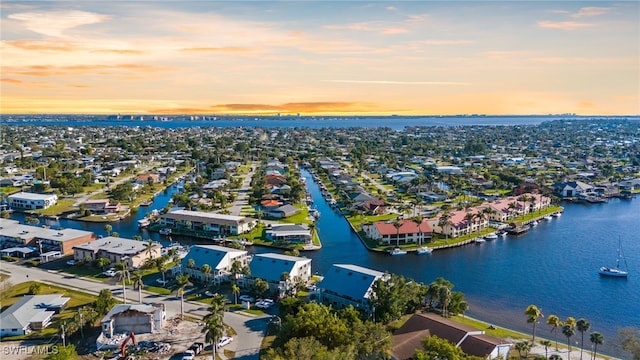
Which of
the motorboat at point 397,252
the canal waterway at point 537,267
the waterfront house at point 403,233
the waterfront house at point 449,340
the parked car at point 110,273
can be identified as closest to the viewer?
the waterfront house at point 449,340

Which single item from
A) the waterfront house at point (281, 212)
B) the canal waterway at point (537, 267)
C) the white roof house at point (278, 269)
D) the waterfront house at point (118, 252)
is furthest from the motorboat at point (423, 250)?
the waterfront house at point (118, 252)

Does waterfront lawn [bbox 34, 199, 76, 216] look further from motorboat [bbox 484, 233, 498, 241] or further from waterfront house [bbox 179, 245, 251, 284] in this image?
motorboat [bbox 484, 233, 498, 241]

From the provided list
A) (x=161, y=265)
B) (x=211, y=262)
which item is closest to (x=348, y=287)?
(x=211, y=262)

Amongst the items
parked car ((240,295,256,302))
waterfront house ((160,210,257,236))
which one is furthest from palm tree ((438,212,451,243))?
parked car ((240,295,256,302))

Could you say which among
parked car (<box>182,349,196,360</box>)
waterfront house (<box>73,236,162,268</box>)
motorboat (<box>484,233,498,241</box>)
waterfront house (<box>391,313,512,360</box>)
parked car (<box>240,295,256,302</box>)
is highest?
A: waterfront house (<box>391,313,512,360</box>)

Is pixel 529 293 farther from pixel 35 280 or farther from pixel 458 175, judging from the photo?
pixel 458 175

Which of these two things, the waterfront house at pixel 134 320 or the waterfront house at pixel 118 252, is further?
the waterfront house at pixel 118 252

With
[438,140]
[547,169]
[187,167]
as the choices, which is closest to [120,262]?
[187,167]

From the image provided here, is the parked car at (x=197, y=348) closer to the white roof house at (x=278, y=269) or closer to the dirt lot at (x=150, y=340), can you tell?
the dirt lot at (x=150, y=340)
